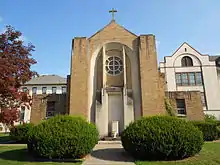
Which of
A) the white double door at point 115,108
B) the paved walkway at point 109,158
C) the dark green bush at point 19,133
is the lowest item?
the paved walkway at point 109,158

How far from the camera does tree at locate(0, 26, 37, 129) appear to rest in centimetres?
1066

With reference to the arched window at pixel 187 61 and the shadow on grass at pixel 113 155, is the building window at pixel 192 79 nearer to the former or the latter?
the arched window at pixel 187 61

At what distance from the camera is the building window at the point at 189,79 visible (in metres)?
36.0

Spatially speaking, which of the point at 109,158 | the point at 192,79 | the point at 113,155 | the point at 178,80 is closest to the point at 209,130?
the point at 113,155

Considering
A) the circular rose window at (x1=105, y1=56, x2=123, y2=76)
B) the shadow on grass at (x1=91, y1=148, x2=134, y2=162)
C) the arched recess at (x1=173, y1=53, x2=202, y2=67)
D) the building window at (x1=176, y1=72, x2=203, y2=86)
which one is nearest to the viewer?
the shadow on grass at (x1=91, y1=148, x2=134, y2=162)

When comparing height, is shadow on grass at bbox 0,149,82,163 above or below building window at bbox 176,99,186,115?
below

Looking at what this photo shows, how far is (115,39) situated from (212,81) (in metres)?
23.0

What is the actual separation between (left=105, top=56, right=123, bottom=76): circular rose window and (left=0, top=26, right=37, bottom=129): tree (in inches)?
412

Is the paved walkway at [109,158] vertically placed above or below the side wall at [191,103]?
below

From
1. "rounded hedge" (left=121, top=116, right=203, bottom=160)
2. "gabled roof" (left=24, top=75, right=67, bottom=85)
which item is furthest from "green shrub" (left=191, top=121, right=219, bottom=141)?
"gabled roof" (left=24, top=75, right=67, bottom=85)

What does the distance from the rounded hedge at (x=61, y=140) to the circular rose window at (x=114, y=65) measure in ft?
41.5

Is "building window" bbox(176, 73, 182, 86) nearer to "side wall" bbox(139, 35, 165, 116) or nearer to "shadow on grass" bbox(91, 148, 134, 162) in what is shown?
"side wall" bbox(139, 35, 165, 116)

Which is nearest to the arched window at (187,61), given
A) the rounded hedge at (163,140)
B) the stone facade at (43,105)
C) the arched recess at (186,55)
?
the arched recess at (186,55)

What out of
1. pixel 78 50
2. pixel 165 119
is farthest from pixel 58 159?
pixel 78 50
